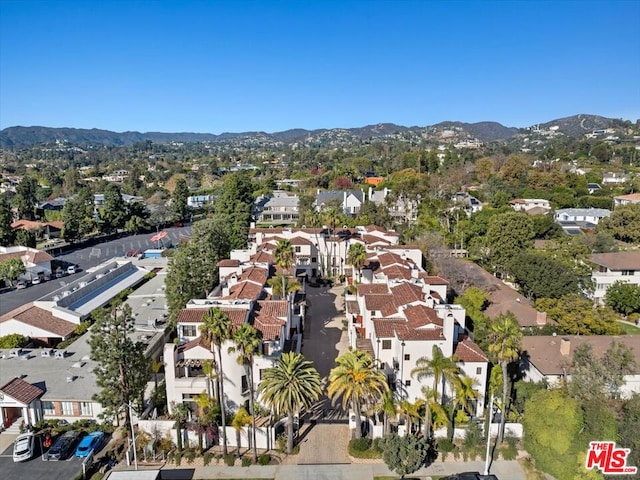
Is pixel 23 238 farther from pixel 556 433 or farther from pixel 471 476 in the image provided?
pixel 556 433

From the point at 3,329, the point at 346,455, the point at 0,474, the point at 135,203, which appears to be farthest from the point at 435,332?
the point at 135,203

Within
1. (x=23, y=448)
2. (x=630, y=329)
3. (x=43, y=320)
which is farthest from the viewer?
(x=630, y=329)

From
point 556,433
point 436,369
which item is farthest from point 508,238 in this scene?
point 436,369

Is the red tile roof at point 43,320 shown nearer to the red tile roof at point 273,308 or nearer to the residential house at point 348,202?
the red tile roof at point 273,308

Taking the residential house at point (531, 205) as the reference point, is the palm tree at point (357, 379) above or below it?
below

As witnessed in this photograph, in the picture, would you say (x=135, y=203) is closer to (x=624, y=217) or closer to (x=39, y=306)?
(x=39, y=306)

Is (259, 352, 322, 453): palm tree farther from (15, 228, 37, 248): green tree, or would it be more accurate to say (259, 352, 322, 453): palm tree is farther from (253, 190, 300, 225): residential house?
(253, 190, 300, 225): residential house

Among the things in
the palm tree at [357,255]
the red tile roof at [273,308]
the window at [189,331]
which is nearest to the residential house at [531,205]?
the palm tree at [357,255]
